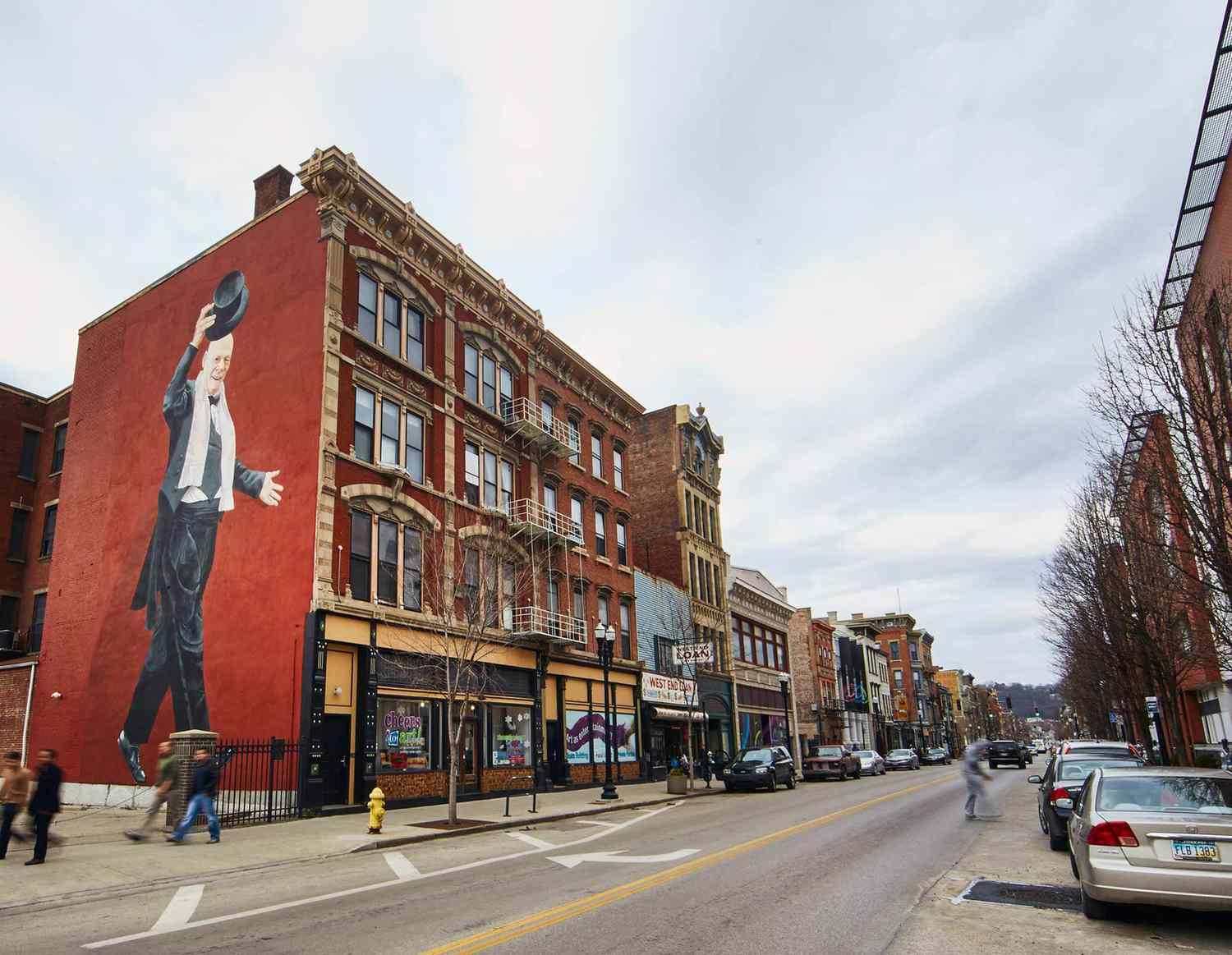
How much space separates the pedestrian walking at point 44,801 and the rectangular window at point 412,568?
11.4 meters

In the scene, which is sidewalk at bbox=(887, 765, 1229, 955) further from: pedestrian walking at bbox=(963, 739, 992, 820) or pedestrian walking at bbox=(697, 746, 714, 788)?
pedestrian walking at bbox=(697, 746, 714, 788)

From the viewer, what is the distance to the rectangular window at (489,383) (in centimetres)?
2977

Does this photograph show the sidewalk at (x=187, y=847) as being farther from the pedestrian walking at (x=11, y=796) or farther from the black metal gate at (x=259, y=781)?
the black metal gate at (x=259, y=781)

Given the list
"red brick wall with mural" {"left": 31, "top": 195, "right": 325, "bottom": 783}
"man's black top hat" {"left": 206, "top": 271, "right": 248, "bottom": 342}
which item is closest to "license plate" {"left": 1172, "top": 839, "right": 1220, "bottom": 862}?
"red brick wall with mural" {"left": 31, "top": 195, "right": 325, "bottom": 783}

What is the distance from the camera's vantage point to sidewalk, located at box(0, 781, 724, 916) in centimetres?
1135

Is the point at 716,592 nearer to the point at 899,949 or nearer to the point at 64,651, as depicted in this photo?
the point at 64,651

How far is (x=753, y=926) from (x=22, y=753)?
2899 centimetres

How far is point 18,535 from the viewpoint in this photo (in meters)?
33.7

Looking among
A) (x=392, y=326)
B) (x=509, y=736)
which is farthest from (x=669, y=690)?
(x=392, y=326)

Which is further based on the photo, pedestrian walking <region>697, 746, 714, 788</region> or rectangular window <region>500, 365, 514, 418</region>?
pedestrian walking <region>697, 746, 714, 788</region>

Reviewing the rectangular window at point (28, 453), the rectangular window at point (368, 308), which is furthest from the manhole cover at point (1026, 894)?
the rectangular window at point (28, 453)

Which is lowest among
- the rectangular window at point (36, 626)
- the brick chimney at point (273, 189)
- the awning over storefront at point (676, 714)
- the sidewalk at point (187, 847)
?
the sidewalk at point (187, 847)

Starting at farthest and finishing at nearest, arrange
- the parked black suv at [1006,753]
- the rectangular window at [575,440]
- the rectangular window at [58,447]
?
1. the parked black suv at [1006,753]
2. the rectangular window at [575,440]
3. the rectangular window at [58,447]

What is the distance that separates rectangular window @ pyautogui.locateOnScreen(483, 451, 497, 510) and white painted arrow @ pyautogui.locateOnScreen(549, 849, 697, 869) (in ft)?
53.8
